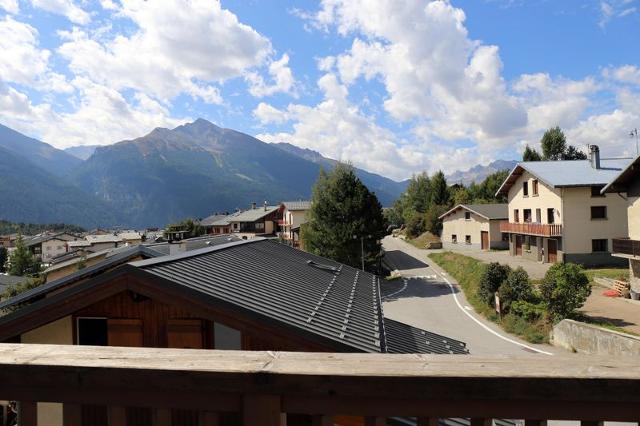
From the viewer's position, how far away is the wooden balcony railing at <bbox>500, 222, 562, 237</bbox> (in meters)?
34.3

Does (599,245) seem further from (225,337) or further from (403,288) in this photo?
(225,337)

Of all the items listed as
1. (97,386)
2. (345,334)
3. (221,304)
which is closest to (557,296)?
(345,334)

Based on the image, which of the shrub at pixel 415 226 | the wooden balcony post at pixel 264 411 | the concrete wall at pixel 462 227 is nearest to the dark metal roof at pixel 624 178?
the concrete wall at pixel 462 227

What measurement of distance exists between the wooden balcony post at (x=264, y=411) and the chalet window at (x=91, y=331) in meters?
5.98

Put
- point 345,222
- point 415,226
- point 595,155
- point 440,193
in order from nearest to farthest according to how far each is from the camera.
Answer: point 595,155 → point 345,222 → point 415,226 → point 440,193

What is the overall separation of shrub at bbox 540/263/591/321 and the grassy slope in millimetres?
1110

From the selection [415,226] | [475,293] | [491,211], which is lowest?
[475,293]

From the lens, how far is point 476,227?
50281 millimetres

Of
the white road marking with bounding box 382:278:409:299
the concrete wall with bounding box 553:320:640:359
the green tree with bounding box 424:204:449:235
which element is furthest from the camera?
the green tree with bounding box 424:204:449:235

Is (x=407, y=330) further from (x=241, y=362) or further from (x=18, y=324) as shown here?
(x=241, y=362)

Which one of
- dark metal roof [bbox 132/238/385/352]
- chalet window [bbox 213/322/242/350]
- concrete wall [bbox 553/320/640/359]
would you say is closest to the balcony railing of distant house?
concrete wall [bbox 553/320/640/359]

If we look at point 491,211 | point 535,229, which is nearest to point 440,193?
point 491,211

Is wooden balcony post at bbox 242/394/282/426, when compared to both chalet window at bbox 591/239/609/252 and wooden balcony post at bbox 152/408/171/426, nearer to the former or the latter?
wooden balcony post at bbox 152/408/171/426

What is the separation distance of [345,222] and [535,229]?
16.1 m
